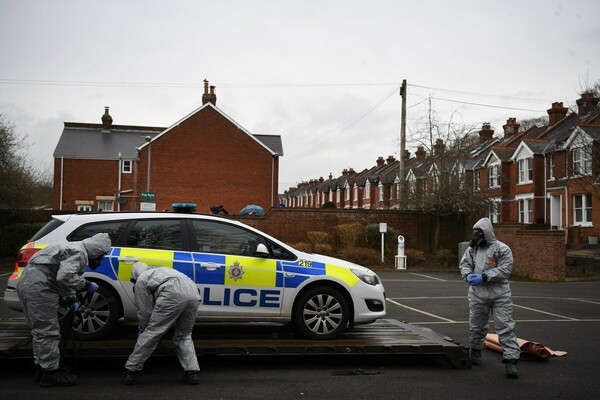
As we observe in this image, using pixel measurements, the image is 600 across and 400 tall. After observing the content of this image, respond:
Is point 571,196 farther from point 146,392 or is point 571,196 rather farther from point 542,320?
point 146,392

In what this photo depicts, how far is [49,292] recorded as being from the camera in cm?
592

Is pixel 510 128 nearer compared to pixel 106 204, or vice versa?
pixel 106 204

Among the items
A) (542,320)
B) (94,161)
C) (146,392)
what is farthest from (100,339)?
→ (94,161)

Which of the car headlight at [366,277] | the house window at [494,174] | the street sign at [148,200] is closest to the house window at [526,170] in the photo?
the house window at [494,174]

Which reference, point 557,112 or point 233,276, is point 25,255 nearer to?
point 233,276

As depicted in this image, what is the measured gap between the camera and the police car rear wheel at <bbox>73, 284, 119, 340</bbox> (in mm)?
7113

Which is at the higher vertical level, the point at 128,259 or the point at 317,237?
the point at 317,237

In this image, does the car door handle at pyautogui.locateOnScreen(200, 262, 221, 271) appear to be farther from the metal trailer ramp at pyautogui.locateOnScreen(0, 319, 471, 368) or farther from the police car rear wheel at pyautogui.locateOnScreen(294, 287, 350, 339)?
the police car rear wheel at pyautogui.locateOnScreen(294, 287, 350, 339)

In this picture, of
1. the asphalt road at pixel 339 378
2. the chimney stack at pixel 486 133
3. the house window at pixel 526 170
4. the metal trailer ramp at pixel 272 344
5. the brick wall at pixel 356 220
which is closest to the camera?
the asphalt road at pixel 339 378

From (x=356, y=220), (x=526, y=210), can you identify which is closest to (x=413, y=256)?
(x=356, y=220)

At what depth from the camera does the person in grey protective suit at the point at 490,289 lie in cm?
684

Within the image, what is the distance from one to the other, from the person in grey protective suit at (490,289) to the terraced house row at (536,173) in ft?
68.3

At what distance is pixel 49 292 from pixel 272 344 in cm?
256

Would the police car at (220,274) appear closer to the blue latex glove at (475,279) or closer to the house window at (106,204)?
the blue latex glove at (475,279)
